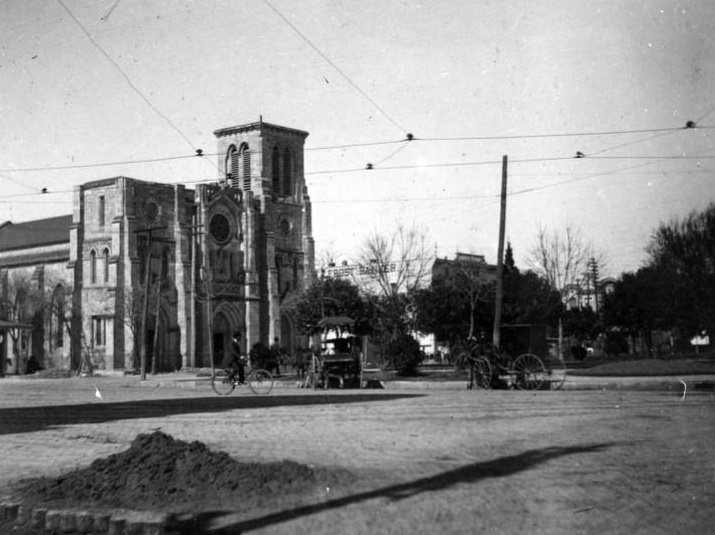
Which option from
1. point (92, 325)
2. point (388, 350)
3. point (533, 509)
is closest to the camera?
point (533, 509)

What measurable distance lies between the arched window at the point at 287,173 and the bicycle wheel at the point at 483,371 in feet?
183

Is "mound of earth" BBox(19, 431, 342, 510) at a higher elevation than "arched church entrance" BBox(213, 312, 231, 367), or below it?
below

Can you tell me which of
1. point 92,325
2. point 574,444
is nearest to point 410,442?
point 574,444

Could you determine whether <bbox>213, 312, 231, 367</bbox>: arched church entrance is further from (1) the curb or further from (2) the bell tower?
(1) the curb

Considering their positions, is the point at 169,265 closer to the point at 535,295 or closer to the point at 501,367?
the point at 535,295

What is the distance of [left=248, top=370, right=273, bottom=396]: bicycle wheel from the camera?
2395cm

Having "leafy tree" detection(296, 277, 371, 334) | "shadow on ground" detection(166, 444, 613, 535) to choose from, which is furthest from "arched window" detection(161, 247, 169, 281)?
"shadow on ground" detection(166, 444, 613, 535)

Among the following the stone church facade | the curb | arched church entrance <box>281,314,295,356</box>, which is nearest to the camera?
the curb

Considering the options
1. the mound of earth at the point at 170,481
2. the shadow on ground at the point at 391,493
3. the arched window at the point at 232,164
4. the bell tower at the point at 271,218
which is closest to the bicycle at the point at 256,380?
the shadow on ground at the point at 391,493

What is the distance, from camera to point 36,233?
72.6m

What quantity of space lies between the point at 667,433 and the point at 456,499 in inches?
208

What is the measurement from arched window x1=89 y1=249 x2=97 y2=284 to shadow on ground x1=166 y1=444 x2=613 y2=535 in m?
56.5

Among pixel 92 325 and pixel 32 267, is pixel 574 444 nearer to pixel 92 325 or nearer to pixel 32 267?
pixel 92 325

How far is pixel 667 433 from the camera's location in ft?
35.2
